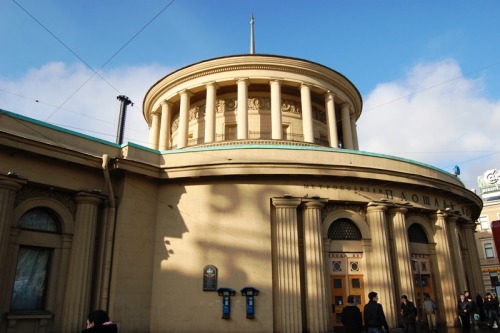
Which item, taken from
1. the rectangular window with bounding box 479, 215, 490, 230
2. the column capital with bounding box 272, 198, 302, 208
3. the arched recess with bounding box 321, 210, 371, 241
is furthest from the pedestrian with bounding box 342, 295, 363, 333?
the rectangular window with bounding box 479, 215, 490, 230

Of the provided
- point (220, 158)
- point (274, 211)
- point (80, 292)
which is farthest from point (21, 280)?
point (274, 211)

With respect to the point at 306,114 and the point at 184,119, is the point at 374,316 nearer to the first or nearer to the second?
the point at 306,114

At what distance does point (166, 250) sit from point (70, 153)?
5.01 m

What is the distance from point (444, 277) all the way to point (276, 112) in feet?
38.4

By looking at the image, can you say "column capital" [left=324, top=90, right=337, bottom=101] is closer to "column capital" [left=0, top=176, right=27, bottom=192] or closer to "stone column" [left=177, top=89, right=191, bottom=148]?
"stone column" [left=177, top=89, right=191, bottom=148]

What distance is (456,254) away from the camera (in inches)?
803

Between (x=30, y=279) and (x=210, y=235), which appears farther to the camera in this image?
(x=210, y=235)

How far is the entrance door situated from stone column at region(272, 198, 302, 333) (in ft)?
6.34

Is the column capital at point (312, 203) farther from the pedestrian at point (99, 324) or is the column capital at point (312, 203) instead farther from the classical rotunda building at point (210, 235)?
the pedestrian at point (99, 324)

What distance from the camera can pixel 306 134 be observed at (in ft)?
79.5

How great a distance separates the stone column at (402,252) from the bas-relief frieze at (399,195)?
672 millimetres

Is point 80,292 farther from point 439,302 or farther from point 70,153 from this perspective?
point 439,302

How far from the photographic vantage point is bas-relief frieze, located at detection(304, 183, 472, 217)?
692 inches

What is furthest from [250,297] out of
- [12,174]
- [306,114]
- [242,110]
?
[306,114]
